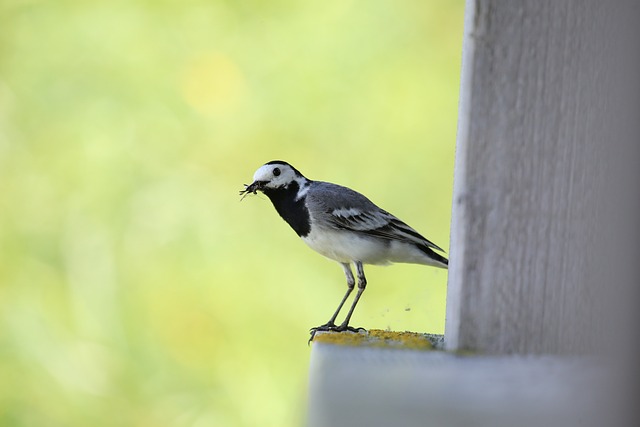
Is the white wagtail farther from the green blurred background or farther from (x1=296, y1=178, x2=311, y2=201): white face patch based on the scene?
the green blurred background

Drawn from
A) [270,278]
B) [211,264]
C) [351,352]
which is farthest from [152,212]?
[351,352]

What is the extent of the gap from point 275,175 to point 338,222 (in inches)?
11.9

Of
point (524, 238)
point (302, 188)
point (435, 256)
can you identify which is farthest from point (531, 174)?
point (435, 256)

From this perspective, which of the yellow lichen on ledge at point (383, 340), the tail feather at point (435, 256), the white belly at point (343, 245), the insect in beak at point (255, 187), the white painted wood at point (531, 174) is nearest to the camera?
the white painted wood at point (531, 174)

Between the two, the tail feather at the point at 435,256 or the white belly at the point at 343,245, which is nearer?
the white belly at the point at 343,245

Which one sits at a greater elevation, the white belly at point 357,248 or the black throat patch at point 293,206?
the black throat patch at point 293,206

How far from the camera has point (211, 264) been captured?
5.29 m

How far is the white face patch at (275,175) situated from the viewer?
3766 mm

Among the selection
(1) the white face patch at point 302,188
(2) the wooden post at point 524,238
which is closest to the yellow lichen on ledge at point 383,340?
(2) the wooden post at point 524,238

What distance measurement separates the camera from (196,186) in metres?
5.38

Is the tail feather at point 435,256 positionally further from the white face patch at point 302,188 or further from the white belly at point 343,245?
the white face patch at point 302,188

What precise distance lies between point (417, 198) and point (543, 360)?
365cm

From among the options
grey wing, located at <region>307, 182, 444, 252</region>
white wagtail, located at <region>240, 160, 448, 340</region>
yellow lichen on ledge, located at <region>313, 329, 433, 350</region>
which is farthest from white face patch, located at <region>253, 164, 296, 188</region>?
yellow lichen on ledge, located at <region>313, 329, 433, 350</region>

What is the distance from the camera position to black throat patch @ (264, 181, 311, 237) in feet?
12.6
